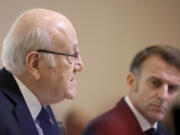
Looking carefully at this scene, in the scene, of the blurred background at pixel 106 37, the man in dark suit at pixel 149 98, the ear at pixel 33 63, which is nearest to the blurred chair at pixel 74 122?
the blurred background at pixel 106 37

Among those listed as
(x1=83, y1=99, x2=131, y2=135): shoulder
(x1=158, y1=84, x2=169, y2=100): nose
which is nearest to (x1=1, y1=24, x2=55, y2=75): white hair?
(x1=83, y1=99, x2=131, y2=135): shoulder

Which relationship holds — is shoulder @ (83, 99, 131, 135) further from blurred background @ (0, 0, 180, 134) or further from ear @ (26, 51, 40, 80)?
blurred background @ (0, 0, 180, 134)

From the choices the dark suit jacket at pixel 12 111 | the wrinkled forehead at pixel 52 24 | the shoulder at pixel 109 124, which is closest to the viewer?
the dark suit jacket at pixel 12 111

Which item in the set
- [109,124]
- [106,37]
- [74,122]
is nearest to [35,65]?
[109,124]

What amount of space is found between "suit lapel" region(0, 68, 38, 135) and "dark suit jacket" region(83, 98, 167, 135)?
40cm

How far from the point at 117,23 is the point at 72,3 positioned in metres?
0.42

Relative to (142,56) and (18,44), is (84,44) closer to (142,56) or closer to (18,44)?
(142,56)

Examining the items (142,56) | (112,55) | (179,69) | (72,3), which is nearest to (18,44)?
(142,56)

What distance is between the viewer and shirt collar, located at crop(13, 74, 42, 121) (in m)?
1.09

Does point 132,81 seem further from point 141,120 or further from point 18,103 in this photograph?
point 18,103

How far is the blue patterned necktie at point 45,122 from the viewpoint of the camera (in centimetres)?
117

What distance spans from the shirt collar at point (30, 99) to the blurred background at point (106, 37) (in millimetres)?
1031

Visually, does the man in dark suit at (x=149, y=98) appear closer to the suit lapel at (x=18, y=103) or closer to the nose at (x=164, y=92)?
the nose at (x=164, y=92)

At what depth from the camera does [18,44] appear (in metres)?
1.06
